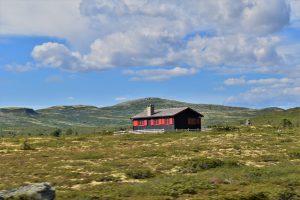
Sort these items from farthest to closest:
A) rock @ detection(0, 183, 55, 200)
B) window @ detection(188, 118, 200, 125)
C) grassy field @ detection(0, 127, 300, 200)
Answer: window @ detection(188, 118, 200, 125) < grassy field @ detection(0, 127, 300, 200) < rock @ detection(0, 183, 55, 200)

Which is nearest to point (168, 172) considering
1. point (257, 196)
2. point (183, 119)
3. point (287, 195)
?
point (287, 195)

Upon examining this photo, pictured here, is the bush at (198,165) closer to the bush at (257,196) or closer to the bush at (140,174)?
the bush at (140,174)

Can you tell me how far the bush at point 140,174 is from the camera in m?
42.8

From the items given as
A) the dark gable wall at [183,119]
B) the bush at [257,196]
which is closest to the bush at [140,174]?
the bush at [257,196]

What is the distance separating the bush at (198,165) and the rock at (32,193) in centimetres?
2164

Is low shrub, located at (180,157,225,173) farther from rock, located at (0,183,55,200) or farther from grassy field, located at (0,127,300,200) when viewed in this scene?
rock, located at (0,183,55,200)

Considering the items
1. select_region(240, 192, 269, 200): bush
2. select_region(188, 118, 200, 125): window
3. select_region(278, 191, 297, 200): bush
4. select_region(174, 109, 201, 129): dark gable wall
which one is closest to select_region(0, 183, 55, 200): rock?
select_region(240, 192, 269, 200): bush

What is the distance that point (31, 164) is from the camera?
172ft

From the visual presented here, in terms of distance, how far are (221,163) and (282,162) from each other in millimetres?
7744

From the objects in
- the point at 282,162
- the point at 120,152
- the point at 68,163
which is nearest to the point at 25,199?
the point at 68,163

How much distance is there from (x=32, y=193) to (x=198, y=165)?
81.4ft

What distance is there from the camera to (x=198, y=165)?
158 ft

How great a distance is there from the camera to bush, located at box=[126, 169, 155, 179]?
141ft

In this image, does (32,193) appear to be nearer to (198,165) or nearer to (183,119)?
(198,165)
